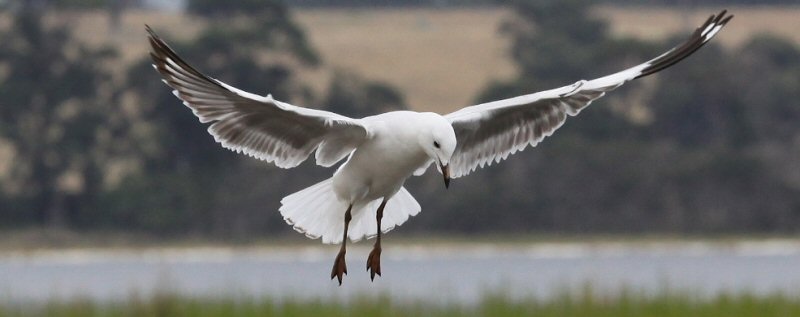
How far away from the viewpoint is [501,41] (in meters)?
52.0

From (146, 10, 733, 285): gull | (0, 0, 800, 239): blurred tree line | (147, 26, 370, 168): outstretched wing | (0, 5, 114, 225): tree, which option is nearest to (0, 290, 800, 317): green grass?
(146, 10, 733, 285): gull

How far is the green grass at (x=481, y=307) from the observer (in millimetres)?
16016

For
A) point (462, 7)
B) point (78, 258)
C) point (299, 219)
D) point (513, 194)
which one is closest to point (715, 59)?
point (513, 194)

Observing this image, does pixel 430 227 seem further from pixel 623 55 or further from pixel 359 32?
pixel 359 32

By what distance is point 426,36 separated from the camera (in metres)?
55.4

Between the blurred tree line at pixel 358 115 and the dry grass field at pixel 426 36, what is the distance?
3354mm

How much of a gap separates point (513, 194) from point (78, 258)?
855 centimetres

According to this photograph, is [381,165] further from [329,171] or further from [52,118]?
[52,118]

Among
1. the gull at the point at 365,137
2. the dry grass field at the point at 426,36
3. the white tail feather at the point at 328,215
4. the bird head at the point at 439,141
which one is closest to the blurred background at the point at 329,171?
the dry grass field at the point at 426,36

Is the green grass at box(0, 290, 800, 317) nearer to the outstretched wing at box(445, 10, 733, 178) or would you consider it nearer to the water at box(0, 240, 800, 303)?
the outstretched wing at box(445, 10, 733, 178)

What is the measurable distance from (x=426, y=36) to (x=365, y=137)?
45831 millimetres

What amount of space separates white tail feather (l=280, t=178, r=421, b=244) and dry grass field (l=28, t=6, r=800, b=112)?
34.6m

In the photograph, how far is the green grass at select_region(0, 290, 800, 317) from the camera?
16016mm

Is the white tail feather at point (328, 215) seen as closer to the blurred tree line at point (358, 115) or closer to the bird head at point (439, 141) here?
the bird head at point (439, 141)
